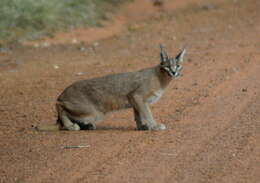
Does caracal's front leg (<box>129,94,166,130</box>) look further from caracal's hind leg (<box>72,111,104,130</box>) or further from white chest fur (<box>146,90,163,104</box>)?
caracal's hind leg (<box>72,111,104,130</box>)

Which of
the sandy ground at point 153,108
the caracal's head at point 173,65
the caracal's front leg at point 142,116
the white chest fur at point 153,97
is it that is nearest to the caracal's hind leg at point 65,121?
the sandy ground at point 153,108

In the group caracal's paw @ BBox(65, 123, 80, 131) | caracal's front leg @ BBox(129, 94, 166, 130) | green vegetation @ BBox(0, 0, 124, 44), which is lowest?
caracal's paw @ BBox(65, 123, 80, 131)

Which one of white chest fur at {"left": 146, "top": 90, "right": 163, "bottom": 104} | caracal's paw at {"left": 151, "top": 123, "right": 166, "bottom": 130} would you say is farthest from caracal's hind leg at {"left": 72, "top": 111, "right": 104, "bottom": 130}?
caracal's paw at {"left": 151, "top": 123, "right": 166, "bottom": 130}

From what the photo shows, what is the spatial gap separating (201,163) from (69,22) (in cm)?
1008

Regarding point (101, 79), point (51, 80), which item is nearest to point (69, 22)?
point (51, 80)

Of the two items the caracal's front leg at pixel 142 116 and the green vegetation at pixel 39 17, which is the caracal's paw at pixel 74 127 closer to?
the caracal's front leg at pixel 142 116

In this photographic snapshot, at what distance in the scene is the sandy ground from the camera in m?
6.44

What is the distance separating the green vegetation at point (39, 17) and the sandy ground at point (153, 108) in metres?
0.46

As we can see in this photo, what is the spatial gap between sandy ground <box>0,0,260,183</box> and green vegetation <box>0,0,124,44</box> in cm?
46

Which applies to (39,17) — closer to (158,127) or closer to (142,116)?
(142,116)

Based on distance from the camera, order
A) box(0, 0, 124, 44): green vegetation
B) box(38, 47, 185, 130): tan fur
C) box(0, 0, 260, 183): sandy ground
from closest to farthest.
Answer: box(0, 0, 260, 183): sandy ground → box(38, 47, 185, 130): tan fur → box(0, 0, 124, 44): green vegetation

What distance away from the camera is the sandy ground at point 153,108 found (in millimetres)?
6438

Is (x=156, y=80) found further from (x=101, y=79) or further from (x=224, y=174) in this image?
(x=224, y=174)

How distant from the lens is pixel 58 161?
267 inches
